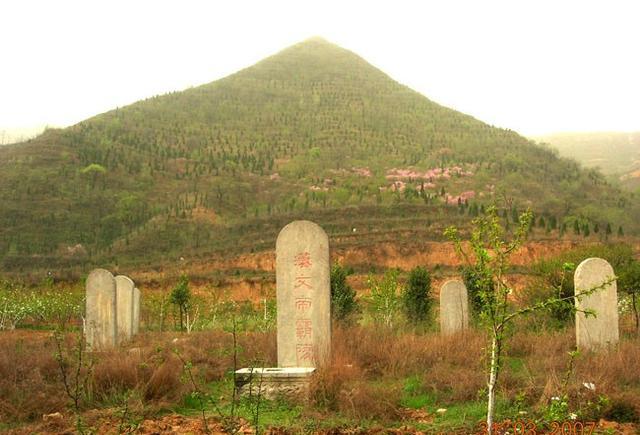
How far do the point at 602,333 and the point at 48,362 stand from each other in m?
8.66

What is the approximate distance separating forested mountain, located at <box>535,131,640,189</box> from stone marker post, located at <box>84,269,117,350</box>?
99.7 m

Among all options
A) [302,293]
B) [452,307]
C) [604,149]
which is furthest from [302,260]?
[604,149]

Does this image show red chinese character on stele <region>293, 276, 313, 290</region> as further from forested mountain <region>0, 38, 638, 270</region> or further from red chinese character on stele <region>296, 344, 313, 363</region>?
forested mountain <region>0, 38, 638, 270</region>

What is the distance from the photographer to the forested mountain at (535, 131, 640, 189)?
119 meters

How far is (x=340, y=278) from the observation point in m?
16.9

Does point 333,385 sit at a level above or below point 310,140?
below

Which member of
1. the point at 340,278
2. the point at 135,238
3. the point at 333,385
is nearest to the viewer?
the point at 333,385

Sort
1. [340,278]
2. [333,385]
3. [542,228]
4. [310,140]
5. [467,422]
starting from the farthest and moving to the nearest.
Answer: [310,140], [542,228], [340,278], [333,385], [467,422]

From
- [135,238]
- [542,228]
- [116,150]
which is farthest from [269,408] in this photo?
[116,150]

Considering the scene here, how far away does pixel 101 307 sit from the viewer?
1345 cm

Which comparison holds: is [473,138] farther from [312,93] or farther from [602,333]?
[602,333]

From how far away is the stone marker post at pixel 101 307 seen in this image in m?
13.4

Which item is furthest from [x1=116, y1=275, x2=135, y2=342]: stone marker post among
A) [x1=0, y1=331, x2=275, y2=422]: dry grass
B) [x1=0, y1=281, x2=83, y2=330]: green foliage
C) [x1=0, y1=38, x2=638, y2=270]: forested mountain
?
[x1=0, y1=38, x2=638, y2=270]: forested mountain

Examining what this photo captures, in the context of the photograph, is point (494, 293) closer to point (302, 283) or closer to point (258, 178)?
point (302, 283)
